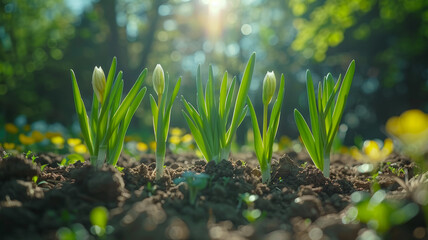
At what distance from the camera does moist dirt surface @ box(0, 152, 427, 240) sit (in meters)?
1.12

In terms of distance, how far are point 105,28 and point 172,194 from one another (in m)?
16.2

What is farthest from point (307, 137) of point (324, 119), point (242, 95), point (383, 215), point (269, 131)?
point (383, 215)

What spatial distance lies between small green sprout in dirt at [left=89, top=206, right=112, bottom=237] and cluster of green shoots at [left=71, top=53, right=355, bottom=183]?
2.65 ft

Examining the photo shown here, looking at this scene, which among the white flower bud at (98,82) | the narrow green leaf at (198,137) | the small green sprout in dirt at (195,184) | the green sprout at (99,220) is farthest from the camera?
the narrow green leaf at (198,137)

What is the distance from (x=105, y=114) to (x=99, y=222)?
972 mm

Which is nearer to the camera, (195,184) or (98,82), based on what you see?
(195,184)

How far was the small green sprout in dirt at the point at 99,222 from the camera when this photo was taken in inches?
41.7

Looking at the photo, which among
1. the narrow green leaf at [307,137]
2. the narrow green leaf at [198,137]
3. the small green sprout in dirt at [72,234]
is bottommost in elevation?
the small green sprout in dirt at [72,234]

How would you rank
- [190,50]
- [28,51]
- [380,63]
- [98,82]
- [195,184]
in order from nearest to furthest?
[195,184], [98,82], [28,51], [380,63], [190,50]

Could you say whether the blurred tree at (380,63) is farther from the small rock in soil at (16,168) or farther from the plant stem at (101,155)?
the small rock in soil at (16,168)

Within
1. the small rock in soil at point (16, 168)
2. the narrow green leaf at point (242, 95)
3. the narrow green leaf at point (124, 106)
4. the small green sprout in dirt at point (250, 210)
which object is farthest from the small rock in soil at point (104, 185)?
the narrow green leaf at point (242, 95)

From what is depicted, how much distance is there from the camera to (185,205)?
1495mm

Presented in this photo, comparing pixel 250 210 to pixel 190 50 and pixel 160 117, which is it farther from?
pixel 190 50

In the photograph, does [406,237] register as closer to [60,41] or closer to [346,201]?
[346,201]
